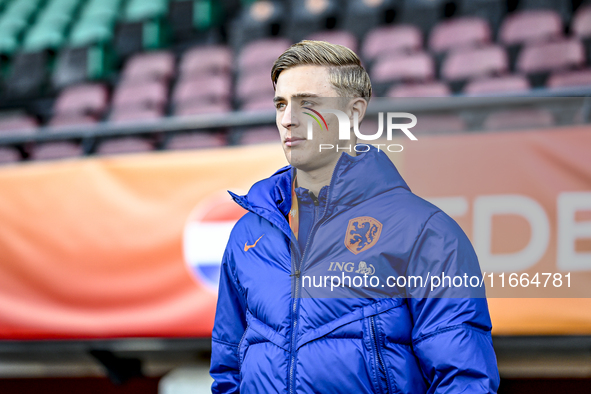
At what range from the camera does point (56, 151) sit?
3980mm

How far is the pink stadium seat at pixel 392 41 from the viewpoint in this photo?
451 centimetres

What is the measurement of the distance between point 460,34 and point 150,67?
2979mm

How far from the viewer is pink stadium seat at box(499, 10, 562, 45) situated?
415 cm

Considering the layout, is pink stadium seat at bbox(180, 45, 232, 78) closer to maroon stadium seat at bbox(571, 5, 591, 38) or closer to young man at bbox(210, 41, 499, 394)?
maroon stadium seat at bbox(571, 5, 591, 38)

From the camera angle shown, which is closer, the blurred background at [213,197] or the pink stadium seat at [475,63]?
the blurred background at [213,197]

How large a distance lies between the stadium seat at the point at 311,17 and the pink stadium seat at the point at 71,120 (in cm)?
207

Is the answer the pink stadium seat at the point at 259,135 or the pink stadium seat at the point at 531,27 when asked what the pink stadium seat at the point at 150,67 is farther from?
the pink stadium seat at the point at 531,27

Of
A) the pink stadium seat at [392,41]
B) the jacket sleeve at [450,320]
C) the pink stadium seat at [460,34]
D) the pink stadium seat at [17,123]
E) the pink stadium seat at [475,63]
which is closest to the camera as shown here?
the jacket sleeve at [450,320]

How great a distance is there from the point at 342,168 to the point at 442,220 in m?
0.23

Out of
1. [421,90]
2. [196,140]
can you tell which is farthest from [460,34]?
[196,140]

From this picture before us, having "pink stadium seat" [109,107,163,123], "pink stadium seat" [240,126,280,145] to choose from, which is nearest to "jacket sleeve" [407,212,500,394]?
"pink stadium seat" [240,126,280,145]

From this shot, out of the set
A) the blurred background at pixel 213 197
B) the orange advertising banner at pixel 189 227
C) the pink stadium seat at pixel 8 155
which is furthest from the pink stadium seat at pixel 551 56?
the pink stadium seat at pixel 8 155

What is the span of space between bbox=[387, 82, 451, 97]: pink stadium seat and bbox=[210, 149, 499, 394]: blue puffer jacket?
104 inches

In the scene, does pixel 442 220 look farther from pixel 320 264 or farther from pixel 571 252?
pixel 571 252
